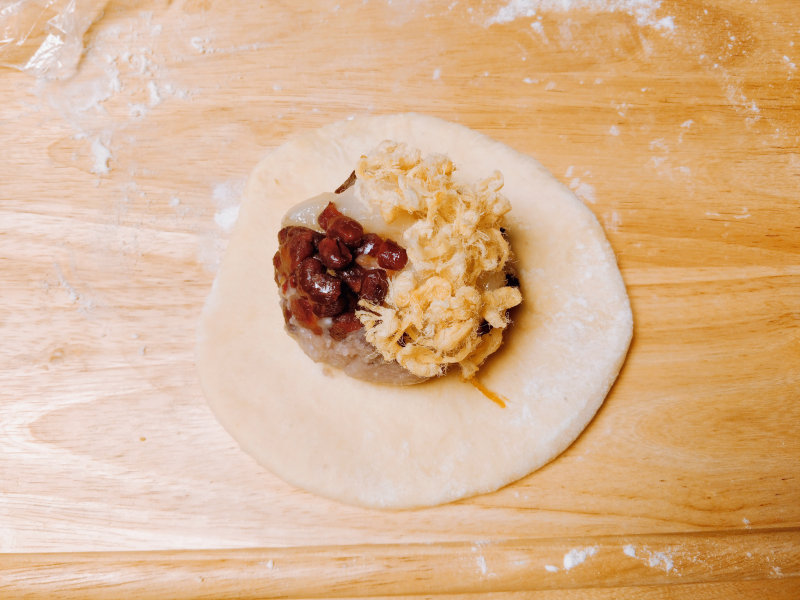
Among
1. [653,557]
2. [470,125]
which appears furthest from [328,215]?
[653,557]

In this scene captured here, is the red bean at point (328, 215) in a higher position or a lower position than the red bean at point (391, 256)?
higher

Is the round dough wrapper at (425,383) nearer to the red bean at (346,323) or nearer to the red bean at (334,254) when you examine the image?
the red bean at (346,323)

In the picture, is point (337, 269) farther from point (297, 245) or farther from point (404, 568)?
point (404, 568)

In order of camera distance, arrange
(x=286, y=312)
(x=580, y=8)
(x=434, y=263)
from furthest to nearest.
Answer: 1. (x=580, y=8)
2. (x=286, y=312)
3. (x=434, y=263)

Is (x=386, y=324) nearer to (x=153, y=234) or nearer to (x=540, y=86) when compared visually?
(x=153, y=234)

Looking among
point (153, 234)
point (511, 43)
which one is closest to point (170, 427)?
point (153, 234)

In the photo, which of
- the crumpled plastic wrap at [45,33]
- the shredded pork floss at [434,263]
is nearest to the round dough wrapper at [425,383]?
the shredded pork floss at [434,263]

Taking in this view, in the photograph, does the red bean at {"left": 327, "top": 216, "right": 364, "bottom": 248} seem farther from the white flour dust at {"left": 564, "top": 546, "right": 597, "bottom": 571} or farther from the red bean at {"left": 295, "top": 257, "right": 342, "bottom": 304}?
the white flour dust at {"left": 564, "top": 546, "right": 597, "bottom": 571}
